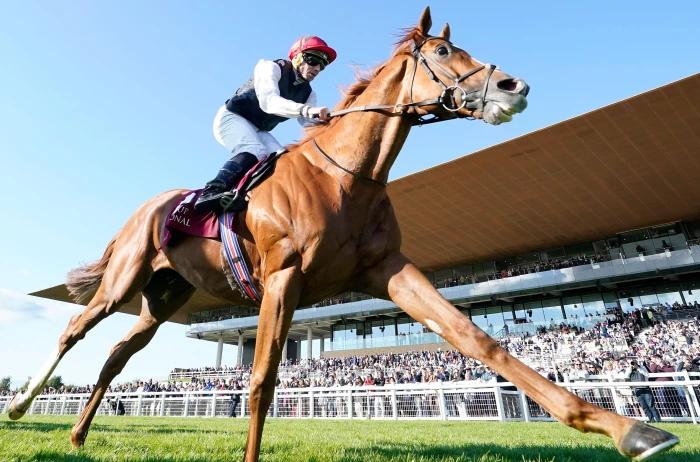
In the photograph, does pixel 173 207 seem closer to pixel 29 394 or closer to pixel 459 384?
pixel 29 394

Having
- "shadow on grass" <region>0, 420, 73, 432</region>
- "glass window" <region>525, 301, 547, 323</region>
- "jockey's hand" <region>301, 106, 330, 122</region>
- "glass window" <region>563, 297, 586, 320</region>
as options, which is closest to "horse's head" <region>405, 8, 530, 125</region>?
"jockey's hand" <region>301, 106, 330, 122</region>

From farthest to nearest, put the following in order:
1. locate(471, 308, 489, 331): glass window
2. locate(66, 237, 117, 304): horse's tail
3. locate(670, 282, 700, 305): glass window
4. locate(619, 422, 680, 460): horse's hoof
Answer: locate(471, 308, 489, 331): glass window, locate(670, 282, 700, 305): glass window, locate(66, 237, 117, 304): horse's tail, locate(619, 422, 680, 460): horse's hoof

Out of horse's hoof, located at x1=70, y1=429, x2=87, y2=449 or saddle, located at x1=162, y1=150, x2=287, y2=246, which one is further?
horse's hoof, located at x1=70, y1=429, x2=87, y2=449

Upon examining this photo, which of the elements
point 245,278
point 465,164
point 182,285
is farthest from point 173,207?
point 465,164

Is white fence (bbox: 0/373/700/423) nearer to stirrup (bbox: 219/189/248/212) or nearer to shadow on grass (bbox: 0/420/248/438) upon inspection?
shadow on grass (bbox: 0/420/248/438)

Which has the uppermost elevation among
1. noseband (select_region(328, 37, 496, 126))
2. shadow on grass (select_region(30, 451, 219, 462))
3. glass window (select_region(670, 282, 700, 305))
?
glass window (select_region(670, 282, 700, 305))

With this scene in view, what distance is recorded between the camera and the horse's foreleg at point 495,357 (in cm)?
185

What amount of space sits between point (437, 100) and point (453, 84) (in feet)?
0.49

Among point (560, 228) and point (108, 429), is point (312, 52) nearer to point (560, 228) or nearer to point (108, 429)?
point (108, 429)

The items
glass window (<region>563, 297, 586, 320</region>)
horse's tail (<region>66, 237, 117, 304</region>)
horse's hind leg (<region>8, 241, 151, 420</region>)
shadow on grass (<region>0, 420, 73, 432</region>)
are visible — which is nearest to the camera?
horse's hind leg (<region>8, 241, 151, 420</region>)

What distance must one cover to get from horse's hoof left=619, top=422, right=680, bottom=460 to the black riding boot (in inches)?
113

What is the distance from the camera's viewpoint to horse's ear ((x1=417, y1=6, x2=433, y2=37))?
337 cm

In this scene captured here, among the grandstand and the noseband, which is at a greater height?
the grandstand

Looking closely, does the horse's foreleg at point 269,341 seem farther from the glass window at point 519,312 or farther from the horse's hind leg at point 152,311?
the glass window at point 519,312
